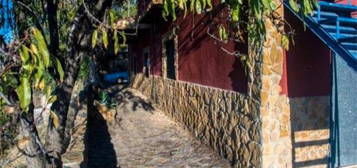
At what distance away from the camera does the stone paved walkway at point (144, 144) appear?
23.7 feet

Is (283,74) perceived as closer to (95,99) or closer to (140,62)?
(95,99)

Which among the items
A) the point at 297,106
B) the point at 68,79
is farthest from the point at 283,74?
the point at 68,79

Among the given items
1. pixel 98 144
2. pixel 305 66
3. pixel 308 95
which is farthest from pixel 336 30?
pixel 98 144

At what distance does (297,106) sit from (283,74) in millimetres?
683

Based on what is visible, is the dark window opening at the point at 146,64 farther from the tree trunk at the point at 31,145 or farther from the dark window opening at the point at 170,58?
the tree trunk at the point at 31,145

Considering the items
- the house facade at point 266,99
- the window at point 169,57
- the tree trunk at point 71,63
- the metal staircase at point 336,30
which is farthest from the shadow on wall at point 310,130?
the window at point 169,57

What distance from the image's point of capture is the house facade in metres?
5.60

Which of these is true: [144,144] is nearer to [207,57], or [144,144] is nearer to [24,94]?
[207,57]

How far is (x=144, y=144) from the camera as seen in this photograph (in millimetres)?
8727

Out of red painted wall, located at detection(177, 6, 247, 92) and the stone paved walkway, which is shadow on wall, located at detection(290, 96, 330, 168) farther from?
the stone paved walkway

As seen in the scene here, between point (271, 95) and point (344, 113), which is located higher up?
point (271, 95)

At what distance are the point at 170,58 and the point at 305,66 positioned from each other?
6.16 meters

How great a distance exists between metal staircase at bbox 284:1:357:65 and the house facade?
2.72 feet

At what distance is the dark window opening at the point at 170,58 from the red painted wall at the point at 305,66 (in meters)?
5.20
